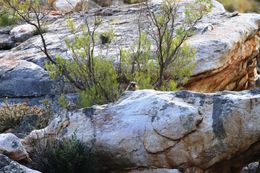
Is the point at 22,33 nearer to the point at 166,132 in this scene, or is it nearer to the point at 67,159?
the point at 67,159

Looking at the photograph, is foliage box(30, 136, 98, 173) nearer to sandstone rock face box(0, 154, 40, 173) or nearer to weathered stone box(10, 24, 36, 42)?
sandstone rock face box(0, 154, 40, 173)

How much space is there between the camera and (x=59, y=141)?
7262 millimetres

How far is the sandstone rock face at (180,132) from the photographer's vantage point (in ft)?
22.1

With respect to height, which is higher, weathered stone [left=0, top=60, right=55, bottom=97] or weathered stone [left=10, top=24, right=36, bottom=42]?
weathered stone [left=10, top=24, right=36, bottom=42]

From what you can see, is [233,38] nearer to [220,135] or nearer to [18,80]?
[18,80]

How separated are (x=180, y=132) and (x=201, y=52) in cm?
526

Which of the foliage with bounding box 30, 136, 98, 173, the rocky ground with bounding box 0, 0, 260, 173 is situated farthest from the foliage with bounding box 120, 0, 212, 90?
the foliage with bounding box 30, 136, 98, 173

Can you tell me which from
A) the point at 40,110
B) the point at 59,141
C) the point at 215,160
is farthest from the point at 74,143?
the point at 40,110

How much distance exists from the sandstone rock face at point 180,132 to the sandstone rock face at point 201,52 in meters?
4.06

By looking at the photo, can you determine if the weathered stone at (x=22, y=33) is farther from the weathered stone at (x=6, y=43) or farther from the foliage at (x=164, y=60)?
the foliage at (x=164, y=60)

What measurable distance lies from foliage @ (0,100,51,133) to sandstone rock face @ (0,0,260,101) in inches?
46.8

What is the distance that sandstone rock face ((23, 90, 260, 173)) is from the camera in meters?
6.73

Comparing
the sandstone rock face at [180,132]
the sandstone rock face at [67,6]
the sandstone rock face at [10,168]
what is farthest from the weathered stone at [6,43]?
the sandstone rock face at [10,168]

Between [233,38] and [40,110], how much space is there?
15.4ft
